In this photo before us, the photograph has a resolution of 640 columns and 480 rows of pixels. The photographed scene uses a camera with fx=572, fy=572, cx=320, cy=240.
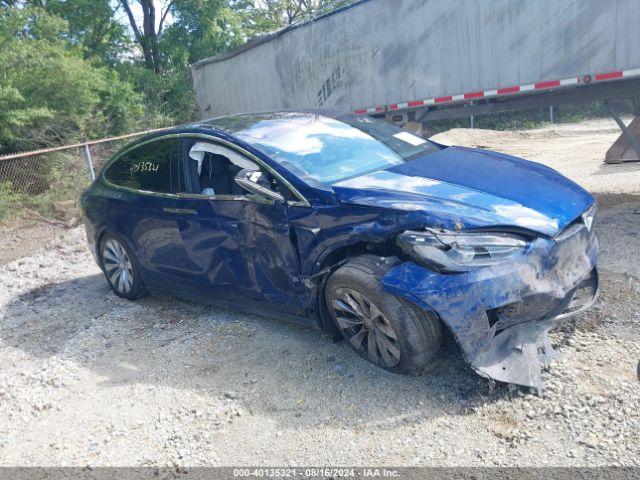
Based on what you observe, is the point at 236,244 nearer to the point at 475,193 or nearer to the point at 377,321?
the point at 377,321

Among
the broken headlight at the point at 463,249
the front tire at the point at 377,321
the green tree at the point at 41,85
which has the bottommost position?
the front tire at the point at 377,321

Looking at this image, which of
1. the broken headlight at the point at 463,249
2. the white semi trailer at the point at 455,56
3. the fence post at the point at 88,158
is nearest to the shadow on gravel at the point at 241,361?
the broken headlight at the point at 463,249

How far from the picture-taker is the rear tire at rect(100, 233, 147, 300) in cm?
546

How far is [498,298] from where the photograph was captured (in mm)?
3176

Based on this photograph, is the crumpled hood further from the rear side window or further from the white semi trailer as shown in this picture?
the white semi trailer

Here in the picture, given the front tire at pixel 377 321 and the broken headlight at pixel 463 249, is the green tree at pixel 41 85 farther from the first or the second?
the broken headlight at pixel 463 249

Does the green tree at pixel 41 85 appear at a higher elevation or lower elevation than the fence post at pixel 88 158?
higher

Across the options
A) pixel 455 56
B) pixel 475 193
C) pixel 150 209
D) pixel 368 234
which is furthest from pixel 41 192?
pixel 475 193

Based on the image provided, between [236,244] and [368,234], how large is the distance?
1.20m

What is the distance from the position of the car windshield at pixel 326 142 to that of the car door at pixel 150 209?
0.60 m

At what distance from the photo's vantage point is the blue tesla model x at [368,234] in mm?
3244

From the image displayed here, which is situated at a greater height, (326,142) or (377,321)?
(326,142)

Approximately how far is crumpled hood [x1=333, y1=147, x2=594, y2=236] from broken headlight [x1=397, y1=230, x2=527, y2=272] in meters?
0.07

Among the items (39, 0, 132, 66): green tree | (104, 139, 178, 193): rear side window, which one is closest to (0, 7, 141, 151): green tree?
(39, 0, 132, 66): green tree
